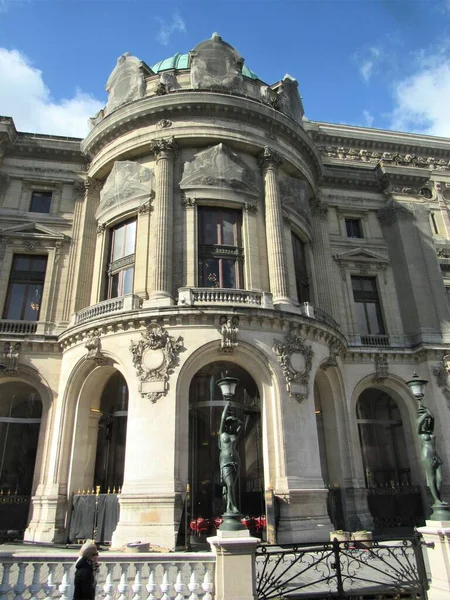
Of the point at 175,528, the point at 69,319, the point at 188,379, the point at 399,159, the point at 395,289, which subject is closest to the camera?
the point at 175,528

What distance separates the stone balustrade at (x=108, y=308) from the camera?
2009 cm

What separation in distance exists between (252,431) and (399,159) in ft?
82.8

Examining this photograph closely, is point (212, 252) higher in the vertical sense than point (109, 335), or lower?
higher

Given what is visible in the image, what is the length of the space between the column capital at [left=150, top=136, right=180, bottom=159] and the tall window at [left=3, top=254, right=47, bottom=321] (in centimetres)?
866

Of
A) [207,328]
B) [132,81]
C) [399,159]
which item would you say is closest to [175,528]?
[207,328]

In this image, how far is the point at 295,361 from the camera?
20031mm

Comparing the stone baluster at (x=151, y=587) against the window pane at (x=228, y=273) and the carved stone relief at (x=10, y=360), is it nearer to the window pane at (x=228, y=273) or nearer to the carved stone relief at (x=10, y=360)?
the window pane at (x=228, y=273)

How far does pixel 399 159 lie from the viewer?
35250 mm

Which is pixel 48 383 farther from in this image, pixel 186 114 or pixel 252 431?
pixel 186 114

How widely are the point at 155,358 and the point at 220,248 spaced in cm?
665

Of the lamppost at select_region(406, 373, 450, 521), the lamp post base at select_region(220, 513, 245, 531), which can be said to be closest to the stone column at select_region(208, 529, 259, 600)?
the lamp post base at select_region(220, 513, 245, 531)

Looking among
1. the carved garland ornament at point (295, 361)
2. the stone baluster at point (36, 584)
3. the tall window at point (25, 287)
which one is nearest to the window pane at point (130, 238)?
the tall window at point (25, 287)

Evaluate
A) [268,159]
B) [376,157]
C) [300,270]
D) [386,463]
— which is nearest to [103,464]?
[300,270]

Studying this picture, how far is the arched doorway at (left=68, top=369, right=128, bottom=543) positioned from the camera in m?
18.7
